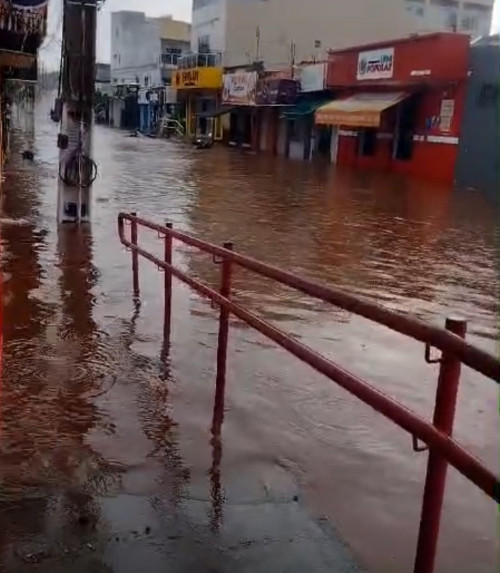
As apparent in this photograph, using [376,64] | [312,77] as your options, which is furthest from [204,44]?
[376,64]

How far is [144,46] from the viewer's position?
78.8 m

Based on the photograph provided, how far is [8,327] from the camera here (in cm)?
658

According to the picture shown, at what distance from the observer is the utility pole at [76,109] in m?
11.0

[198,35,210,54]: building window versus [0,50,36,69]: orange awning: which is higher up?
[198,35,210,54]: building window

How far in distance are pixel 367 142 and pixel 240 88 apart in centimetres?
1294

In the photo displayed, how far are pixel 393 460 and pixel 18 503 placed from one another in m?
2.07

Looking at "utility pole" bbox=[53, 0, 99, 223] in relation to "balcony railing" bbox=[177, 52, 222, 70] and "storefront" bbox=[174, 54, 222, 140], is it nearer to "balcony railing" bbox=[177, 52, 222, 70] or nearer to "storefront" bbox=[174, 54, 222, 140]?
"storefront" bbox=[174, 54, 222, 140]

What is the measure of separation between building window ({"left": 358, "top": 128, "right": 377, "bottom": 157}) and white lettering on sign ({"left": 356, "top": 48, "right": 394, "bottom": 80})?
2068 millimetres

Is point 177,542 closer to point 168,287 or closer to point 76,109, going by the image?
point 168,287

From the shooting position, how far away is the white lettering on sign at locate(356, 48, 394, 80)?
27.0 m

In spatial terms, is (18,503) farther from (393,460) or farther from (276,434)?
(393,460)

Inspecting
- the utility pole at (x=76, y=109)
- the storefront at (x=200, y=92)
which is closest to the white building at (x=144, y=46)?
the storefront at (x=200, y=92)

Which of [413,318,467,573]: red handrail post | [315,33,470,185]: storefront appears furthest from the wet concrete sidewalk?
[315,33,470,185]: storefront

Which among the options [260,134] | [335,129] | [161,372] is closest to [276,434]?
[161,372]
